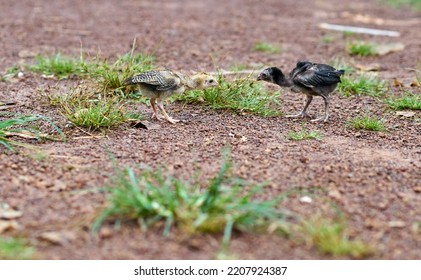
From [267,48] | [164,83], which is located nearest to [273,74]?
[164,83]

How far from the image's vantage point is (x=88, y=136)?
5602mm

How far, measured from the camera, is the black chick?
6379 millimetres

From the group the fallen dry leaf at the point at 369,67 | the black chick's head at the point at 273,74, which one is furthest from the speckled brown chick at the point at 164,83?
the fallen dry leaf at the point at 369,67

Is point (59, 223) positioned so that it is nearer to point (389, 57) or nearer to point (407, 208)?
point (407, 208)

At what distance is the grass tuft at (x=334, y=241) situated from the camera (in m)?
3.59

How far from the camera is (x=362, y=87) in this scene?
755cm

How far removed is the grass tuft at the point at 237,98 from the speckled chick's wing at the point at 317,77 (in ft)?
1.52

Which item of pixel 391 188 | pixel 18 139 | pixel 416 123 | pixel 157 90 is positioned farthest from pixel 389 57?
→ pixel 18 139

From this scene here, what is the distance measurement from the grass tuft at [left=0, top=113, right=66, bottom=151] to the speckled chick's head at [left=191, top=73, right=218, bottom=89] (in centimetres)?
147

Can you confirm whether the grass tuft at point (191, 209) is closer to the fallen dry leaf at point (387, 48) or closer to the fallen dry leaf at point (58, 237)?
the fallen dry leaf at point (58, 237)

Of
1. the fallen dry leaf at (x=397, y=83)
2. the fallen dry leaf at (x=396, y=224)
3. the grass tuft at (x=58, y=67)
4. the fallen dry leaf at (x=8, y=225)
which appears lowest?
the grass tuft at (x=58, y=67)

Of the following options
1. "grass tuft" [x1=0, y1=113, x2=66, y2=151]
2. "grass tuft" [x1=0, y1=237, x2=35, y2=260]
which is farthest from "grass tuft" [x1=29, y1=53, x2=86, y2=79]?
"grass tuft" [x1=0, y1=237, x2=35, y2=260]

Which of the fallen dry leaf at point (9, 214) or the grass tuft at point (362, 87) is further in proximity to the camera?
the grass tuft at point (362, 87)

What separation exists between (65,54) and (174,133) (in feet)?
12.1
